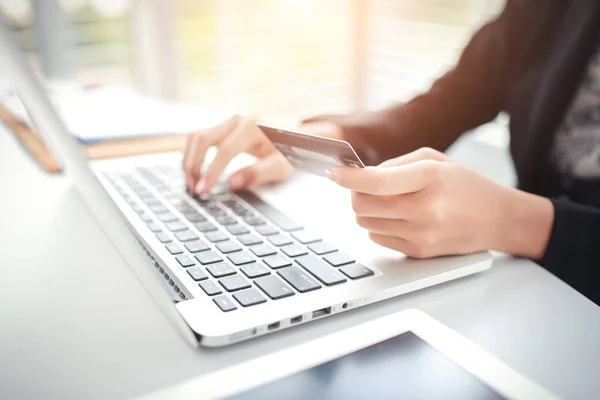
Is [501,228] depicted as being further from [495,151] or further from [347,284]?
[495,151]

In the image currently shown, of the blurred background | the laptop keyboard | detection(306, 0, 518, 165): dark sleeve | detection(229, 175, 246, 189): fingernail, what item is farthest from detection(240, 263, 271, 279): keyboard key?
the blurred background

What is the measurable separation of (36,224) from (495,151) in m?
1.54

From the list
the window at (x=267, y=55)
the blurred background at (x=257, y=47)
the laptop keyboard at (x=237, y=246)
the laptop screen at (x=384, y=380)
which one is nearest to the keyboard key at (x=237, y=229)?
the laptop keyboard at (x=237, y=246)

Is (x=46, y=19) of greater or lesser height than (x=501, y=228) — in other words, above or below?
above

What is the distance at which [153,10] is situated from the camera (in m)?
2.02

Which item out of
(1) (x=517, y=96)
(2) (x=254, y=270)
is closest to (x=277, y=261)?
(2) (x=254, y=270)

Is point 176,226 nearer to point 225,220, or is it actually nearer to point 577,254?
point 225,220

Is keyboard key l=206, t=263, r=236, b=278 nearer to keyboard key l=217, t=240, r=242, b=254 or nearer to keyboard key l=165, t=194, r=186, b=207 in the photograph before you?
keyboard key l=217, t=240, r=242, b=254

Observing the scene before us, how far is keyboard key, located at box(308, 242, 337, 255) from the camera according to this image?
46cm

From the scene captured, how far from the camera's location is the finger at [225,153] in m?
0.62

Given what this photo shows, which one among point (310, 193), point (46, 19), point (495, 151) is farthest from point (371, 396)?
point (46, 19)

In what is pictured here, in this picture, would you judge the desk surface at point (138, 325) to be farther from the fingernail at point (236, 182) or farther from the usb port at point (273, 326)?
the fingernail at point (236, 182)

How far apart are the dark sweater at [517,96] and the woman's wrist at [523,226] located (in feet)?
0.14

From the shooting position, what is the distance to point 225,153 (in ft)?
2.07
